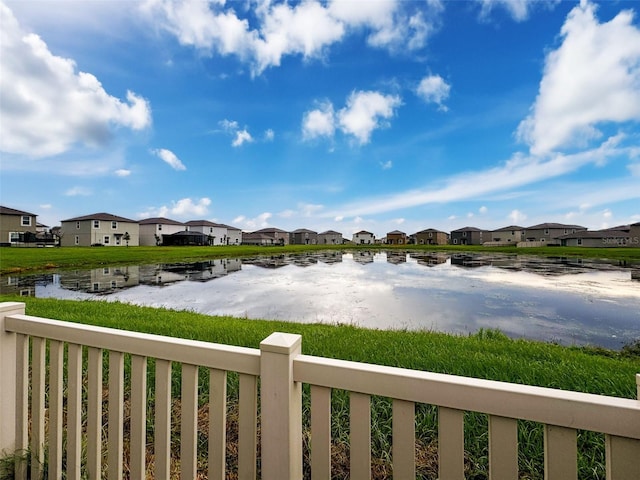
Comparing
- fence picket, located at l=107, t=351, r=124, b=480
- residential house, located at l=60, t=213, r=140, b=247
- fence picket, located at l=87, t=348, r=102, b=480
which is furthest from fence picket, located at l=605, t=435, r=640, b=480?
residential house, located at l=60, t=213, r=140, b=247

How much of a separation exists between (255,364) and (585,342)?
22.7 feet

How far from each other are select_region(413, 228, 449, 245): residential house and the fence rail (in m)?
84.4

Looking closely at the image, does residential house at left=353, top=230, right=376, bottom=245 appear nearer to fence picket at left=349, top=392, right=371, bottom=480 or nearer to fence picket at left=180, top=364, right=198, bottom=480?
fence picket at left=180, top=364, right=198, bottom=480

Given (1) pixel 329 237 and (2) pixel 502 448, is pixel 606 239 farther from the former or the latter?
(2) pixel 502 448

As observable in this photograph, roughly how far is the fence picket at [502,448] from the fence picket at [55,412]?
2.33 meters

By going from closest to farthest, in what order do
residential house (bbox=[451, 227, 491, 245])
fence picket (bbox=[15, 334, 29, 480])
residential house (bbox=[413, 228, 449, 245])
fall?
fence picket (bbox=[15, 334, 29, 480]) → residential house (bbox=[451, 227, 491, 245]) → residential house (bbox=[413, 228, 449, 245])

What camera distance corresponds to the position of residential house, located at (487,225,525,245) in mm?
73312

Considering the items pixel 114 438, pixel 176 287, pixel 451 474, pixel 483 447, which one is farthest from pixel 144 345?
pixel 176 287

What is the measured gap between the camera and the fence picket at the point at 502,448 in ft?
3.89

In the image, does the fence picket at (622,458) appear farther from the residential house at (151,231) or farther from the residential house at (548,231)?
the residential house at (548,231)

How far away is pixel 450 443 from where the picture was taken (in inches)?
49.9

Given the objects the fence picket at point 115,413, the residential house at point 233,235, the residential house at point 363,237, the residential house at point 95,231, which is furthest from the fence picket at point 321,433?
the residential house at point 363,237

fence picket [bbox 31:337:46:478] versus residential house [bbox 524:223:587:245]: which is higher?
residential house [bbox 524:223:587:245]

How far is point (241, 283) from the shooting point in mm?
13406
